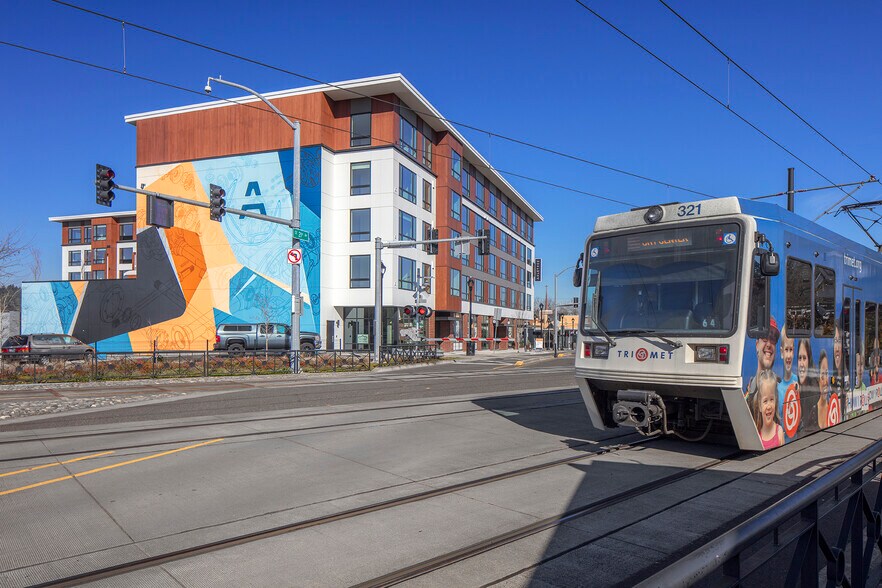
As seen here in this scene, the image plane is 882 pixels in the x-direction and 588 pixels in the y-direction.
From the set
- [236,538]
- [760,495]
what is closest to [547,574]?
[236,538]

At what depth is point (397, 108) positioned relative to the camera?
133 ft

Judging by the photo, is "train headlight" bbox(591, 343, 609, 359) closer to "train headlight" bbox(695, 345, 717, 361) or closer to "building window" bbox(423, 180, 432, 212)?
"train headlight" bbox(695, 345, 717, 361)

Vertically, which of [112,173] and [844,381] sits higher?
[112,173]

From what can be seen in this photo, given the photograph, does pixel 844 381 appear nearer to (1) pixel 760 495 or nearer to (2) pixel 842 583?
(1) pixel 760 495

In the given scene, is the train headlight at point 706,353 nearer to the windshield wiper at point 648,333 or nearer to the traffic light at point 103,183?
the windshield wiper at point 648,333

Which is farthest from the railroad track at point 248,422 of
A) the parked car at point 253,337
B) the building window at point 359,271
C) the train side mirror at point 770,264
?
the building window at point 359,271

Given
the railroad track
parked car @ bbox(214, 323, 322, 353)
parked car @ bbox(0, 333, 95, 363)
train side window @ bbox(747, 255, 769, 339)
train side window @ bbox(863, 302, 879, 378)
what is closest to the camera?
train side window @ bbox(747, 255, 769, 339)

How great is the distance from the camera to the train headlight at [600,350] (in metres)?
7.90

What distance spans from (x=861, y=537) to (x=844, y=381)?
7388 millimetres

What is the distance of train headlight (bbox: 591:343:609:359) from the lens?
790 centimetres

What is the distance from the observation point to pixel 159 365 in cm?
2120

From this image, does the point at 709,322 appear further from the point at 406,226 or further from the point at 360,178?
the point at 406,226

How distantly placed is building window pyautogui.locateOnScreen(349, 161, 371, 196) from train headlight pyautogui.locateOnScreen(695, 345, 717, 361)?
35074 mm

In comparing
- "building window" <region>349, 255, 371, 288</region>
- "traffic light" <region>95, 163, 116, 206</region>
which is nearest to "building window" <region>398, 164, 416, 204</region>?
"building window" <region>349, 255, 371, 288</region>
